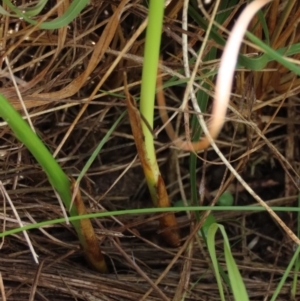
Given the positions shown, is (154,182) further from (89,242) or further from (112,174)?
(112,174)

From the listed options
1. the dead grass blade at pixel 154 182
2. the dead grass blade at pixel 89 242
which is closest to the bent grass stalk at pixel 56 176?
the dead grass blade at pixel 89 242

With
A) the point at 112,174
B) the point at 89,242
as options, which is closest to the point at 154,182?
the point at 89,242

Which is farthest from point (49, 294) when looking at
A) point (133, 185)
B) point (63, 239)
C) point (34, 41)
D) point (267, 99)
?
point (267, 99)

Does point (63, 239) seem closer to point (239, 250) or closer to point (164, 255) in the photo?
point (164, 255)

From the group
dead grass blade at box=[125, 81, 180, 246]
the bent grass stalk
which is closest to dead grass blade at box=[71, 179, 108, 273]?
the bent grass stalk

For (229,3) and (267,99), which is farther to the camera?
(267,99)

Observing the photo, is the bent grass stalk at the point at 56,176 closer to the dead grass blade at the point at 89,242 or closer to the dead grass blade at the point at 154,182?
the dead grass blade at the point at 89,242
